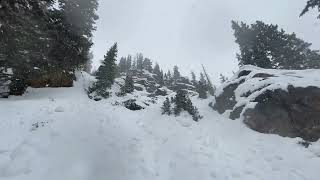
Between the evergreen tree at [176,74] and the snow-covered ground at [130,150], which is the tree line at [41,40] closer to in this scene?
the snow-covered ground at [130,150]

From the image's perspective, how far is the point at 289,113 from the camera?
1700cm

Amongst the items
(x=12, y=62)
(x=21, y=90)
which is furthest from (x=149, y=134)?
(x=21, y=90)

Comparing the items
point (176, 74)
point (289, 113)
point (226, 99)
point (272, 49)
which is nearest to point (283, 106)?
point (289, 113)

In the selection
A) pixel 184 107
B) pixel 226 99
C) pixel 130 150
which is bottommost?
pixel 130 150

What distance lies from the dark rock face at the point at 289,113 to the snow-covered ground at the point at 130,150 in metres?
0.90

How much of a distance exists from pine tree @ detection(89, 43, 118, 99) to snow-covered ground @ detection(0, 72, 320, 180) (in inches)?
413

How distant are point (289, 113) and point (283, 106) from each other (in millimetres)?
604

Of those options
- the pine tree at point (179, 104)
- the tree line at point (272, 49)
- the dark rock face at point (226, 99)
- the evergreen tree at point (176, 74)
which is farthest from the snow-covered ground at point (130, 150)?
the evergreen tree at point (176, 74)

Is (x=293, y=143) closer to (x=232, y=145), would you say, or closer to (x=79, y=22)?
(x=232, y=145)

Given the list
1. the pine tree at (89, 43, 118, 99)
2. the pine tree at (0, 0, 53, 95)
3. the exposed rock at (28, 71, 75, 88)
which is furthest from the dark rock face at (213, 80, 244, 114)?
the pine tree at (0, 0, 53, 95)

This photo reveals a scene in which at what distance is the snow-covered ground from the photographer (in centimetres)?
991

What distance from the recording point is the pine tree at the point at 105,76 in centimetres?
2892

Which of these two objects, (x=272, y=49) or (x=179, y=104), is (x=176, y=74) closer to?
(x=272, y=49)

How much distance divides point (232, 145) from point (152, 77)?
5819cm
